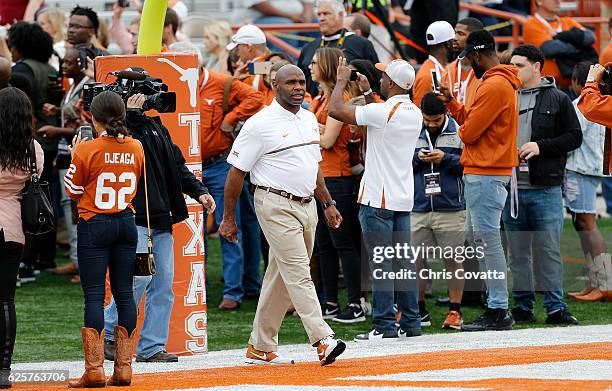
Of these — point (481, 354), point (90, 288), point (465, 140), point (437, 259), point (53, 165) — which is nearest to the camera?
point (90, 288)

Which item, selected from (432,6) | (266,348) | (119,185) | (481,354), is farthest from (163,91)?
(432,6)

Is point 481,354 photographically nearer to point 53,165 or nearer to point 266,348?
point 266,348

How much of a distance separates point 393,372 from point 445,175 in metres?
3.91

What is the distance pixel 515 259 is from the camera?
1242 cm

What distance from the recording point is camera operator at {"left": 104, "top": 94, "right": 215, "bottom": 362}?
31.7ft

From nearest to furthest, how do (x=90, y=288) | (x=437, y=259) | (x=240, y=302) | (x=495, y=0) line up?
(x=90, y=288), (x=437, y=259), (x=240, y=302), (x=495, y=0)

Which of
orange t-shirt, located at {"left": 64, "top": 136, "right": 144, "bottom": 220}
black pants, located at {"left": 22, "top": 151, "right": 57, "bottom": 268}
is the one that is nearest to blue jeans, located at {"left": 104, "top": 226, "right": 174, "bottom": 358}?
orange t-shirt, located at {"left": 64, "top": 136, "right": 144, "bottom": 220}

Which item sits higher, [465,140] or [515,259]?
[465,140]

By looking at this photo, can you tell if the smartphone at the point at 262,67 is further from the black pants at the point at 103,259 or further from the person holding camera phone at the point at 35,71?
the black pants at the point at 103,259

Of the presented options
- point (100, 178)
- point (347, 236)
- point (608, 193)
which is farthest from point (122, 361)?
point (608, 193)

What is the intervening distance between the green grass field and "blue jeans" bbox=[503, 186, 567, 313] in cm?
28

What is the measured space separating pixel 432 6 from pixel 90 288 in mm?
8657

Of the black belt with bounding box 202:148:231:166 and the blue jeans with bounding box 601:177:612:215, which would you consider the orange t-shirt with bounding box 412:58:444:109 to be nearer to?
the black belt with bounding box 202:148:231:166

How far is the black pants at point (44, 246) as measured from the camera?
48.3 feet
